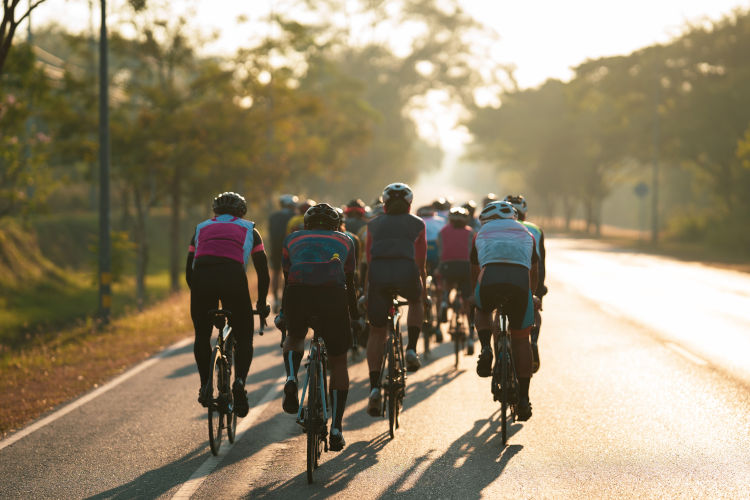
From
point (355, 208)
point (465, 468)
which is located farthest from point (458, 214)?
point (465, 468)

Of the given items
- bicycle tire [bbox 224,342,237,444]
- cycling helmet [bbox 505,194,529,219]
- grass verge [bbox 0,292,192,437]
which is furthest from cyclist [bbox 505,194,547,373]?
grass verge [bbox 0,292,192,437]

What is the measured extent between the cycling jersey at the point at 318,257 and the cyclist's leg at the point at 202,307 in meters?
0.69

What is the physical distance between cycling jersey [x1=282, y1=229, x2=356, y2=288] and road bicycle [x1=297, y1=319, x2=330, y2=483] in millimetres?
319

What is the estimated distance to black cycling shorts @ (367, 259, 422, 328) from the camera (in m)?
7.97

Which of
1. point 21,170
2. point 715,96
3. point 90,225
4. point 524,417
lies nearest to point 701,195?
point 715,96

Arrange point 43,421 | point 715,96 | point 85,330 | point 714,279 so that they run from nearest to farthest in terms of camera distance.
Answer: point 43,421, point 85,330, point 714,279, point 715,96

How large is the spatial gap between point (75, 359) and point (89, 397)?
9.99 feet

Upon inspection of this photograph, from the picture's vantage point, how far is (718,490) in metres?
→ 6.14

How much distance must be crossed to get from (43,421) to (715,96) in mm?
41567

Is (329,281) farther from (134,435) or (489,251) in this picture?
(134,435)

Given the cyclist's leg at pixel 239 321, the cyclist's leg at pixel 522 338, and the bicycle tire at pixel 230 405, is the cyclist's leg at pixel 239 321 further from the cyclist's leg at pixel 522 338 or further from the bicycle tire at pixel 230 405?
the cyclist's leg at pixel 522 338

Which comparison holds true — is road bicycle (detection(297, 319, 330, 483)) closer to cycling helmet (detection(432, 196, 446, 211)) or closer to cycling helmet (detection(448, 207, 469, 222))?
cycling helmet (detection(448, 207, 469, 222))

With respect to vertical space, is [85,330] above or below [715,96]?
below

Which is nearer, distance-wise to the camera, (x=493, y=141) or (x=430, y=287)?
(x=430, y=287)
